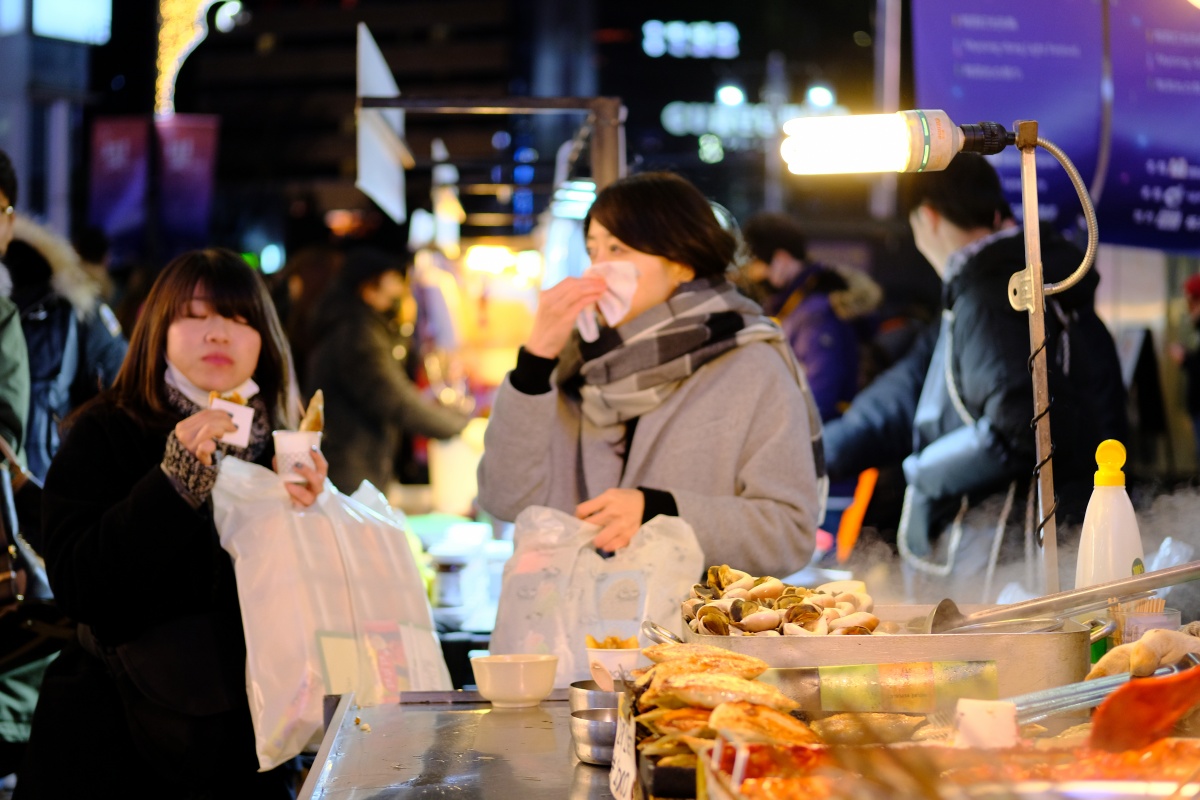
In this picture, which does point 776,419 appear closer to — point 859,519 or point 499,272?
point 859,519

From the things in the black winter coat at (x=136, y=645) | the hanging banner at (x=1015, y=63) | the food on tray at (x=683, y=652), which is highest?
the hanging banner at (x=1015, y=63)

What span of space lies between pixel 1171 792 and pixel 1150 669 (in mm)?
544

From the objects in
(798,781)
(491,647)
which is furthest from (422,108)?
(798,781)

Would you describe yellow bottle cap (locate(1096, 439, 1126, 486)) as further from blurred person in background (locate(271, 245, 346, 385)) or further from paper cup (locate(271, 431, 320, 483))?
blurred person in background (locate(271, 245, 346, 385))

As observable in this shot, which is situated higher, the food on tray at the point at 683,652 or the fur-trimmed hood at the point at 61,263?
the fur-trimmed hood at the point at 61,263

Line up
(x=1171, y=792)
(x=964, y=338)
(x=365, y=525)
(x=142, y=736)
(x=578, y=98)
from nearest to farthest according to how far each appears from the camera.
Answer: (x=1171, y=792) < (x=142, y=736) < (x=365, y=525) < (x=964, y=338) < (x=578, y=98)

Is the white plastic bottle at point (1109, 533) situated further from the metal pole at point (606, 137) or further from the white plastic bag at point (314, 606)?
the metal pole at point (606, 137)

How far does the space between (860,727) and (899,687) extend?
0.15m

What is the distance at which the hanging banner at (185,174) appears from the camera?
13336mm

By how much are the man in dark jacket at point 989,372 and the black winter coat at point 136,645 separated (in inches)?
85.8


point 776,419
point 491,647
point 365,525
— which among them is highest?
point 776,419

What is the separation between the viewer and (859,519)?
4.93 meters

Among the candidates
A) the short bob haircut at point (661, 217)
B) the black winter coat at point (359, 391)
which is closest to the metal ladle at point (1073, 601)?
the short bob haircut at point (661, 217)

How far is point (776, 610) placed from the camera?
169cm
